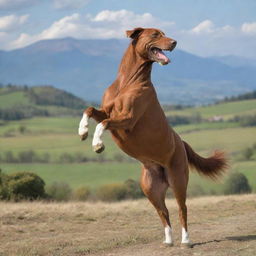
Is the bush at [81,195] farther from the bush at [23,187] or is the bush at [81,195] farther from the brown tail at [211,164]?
the brown tail at [211,164]

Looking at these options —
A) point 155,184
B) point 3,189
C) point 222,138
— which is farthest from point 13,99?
point 155,184

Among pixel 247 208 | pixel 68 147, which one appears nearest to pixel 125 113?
pixel 247 208

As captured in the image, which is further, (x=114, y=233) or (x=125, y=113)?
(x=114, y=233)

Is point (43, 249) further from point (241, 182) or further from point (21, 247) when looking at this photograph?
point (241, 182)

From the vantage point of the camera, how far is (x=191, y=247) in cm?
998

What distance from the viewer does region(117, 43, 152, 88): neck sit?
9.16 meters

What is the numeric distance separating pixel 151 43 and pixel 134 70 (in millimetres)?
548

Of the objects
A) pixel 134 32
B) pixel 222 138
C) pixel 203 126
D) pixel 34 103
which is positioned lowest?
pixel 222 138

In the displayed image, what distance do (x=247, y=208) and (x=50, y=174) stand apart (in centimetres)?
5087

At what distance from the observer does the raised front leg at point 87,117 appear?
27.3 ft

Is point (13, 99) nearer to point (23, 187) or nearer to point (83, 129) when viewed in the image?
point (23, 187)

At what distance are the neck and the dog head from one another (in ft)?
0.39

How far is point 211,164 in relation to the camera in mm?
11023

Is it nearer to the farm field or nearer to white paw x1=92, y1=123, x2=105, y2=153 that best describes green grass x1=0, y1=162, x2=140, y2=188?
the farm field
